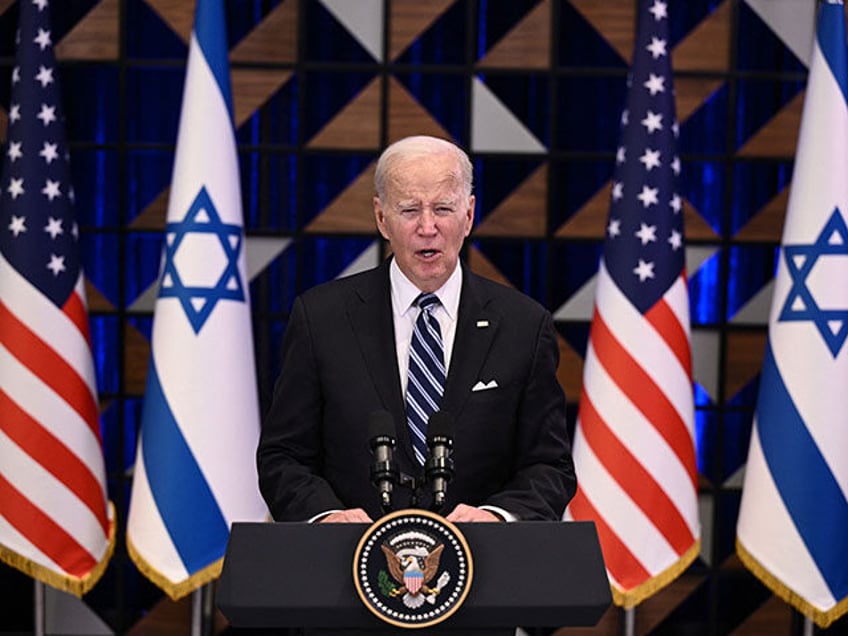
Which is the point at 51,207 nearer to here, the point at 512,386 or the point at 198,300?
the point at 198,300

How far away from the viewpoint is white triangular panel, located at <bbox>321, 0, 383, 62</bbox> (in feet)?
16.1

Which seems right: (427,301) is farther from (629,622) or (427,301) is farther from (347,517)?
(629,622)

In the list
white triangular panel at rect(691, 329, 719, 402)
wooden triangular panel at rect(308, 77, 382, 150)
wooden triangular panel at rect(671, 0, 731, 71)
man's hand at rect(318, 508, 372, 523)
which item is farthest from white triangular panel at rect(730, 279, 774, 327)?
man's hand at rect(318, 508, 372, 523)

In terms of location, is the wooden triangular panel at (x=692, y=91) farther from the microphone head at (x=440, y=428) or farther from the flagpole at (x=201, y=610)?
the microphone head at (x=440, y=428)

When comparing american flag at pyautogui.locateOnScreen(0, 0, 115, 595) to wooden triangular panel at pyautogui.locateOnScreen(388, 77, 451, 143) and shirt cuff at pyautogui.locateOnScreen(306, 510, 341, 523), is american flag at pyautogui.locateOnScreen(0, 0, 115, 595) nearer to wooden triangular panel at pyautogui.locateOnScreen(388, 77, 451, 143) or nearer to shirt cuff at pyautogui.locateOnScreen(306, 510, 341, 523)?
wooden triangular panel at pyautogui.locateOnScreen(388, 77, 451, 143)

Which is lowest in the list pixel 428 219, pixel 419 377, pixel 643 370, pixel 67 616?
pixel 67 616

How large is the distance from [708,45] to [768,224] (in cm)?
78

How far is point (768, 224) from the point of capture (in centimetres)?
498


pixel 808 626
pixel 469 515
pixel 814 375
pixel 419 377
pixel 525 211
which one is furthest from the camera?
pixel 525 211

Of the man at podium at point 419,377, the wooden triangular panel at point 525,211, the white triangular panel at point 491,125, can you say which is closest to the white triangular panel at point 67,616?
the wooden triangular panel at point 525,211

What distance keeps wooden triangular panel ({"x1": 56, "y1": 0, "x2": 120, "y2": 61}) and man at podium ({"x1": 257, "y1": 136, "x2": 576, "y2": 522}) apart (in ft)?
9.55

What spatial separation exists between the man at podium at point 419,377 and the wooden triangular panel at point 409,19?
8.97 ft

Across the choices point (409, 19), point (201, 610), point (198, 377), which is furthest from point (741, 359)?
point (201, 610)

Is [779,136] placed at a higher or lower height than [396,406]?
higher
